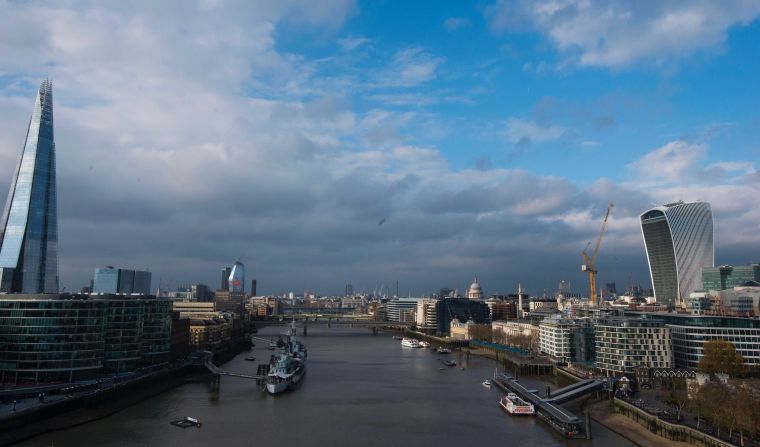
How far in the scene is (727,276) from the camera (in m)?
140

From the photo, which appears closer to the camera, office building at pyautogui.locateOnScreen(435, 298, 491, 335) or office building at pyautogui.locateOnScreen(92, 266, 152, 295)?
office building at pyautogui.locateOnScreen(435, 298, 491, 335)

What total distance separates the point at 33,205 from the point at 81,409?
3805 cm

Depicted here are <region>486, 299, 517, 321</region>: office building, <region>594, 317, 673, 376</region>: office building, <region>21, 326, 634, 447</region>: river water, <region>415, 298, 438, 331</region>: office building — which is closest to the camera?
<region>21, 326, 634, 447</region>: river water

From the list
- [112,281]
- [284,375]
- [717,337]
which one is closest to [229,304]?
[112,281]

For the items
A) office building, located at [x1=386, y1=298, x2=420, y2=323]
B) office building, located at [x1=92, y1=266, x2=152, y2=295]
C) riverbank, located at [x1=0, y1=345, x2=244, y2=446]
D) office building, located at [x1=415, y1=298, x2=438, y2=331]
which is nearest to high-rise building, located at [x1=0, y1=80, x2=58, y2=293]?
riverbank, located at [x1=0, y1=345, x2=244, y2=446]

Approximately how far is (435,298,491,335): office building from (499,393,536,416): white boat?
92680mm

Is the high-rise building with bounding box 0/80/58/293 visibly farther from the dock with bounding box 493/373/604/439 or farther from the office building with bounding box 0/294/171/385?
the dock with bounding box 493/373/604/439

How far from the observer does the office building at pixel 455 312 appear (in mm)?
136750

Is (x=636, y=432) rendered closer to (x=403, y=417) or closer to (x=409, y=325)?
(x=403, y=417)

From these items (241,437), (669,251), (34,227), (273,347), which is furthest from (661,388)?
(669,251)

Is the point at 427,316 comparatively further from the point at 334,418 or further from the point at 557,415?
the point at 557,415

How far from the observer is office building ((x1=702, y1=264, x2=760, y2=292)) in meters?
137

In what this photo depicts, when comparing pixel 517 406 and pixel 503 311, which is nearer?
pixel 517 406

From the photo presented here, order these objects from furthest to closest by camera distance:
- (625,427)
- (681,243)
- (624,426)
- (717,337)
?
(681,243)
(717,337)
(624,426)
(625,427)
